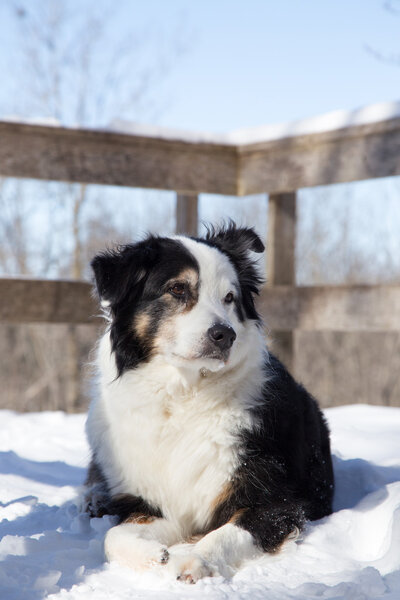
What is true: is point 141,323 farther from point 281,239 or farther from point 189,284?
point 281,239

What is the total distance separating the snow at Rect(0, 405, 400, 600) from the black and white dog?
125 mm

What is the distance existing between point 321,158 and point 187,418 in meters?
2.90

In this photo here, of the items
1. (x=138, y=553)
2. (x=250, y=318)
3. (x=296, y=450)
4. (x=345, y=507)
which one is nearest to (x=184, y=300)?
(x=250, y=318)

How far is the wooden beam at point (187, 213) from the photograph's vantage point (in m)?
5.59

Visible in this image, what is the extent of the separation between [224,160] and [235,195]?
1.03ft

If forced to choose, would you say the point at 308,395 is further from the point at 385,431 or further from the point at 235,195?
the point at 235,195

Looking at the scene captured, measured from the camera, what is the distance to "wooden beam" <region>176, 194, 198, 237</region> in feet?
18.3

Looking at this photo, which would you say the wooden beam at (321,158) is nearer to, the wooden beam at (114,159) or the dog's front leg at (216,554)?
the wooden beam at (114,159)

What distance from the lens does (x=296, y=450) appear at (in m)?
3.07

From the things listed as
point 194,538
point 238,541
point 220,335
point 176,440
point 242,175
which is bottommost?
point 194,538

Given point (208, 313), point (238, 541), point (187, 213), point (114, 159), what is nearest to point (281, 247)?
point (187, 213)

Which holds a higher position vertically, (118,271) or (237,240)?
(237,240)

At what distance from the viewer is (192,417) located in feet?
9.62

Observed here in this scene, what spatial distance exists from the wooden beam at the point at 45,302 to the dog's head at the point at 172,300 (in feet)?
6.45
